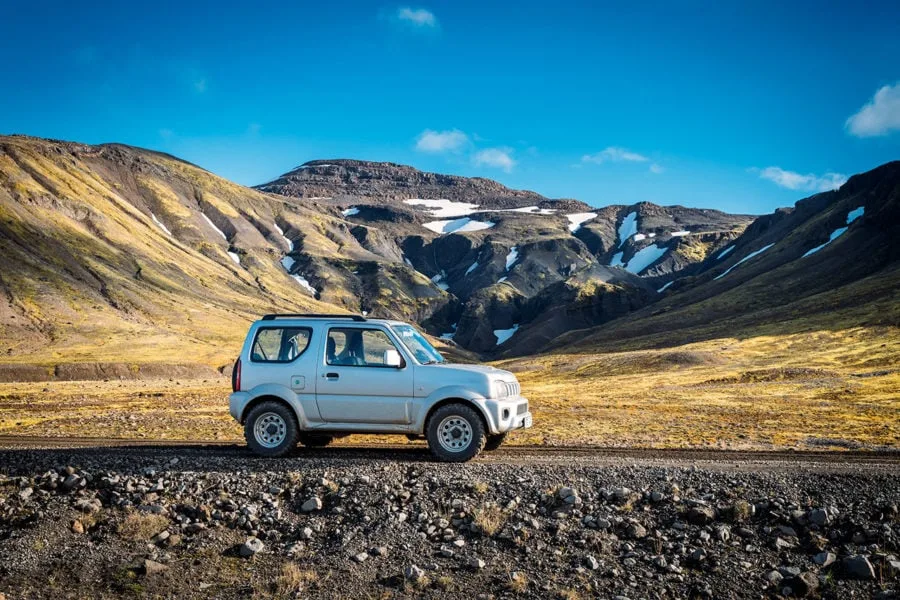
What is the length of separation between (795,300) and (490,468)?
136m

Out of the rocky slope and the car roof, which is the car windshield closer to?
the car roof

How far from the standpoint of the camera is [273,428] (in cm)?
1286

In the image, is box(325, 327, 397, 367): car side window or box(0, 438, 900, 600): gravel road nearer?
box(0, 438, 900, 600): gravel road

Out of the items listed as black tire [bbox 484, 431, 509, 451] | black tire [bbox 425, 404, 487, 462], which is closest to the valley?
black tire [bbox 484, 431, 509, 451]

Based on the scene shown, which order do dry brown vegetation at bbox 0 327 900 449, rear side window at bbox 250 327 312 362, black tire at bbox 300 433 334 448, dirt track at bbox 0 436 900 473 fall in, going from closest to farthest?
dirt track at bbox 0 436 900 473 → rear side window at bbox 250 327 312 362 → black tire at bbox 300 433 334 448 → dry brown vegetation at bbox 0 327 900 449

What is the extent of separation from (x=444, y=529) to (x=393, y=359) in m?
3.56

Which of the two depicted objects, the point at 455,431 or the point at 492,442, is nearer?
the point at 455,431

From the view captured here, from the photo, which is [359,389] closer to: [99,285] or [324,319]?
[324,319]

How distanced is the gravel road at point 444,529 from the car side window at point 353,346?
1931 millimetres

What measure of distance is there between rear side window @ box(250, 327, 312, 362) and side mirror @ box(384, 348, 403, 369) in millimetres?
1829

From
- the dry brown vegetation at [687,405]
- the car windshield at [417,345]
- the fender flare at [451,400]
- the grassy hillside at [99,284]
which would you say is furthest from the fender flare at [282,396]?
the grassy hillside at [99,284]

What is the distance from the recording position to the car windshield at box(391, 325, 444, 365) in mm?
12575

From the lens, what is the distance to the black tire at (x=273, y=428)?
12.6m

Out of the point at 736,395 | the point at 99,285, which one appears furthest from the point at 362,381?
the point at 99,285
